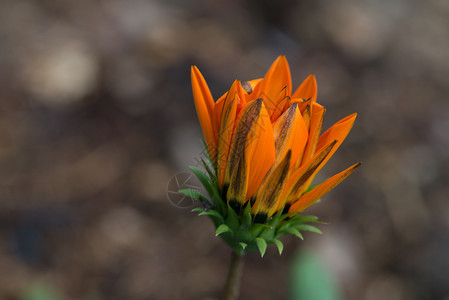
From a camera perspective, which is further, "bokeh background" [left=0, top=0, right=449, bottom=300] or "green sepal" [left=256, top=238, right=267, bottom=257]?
"bokeh background" [left=0, top=0, right=449, bottom=300]

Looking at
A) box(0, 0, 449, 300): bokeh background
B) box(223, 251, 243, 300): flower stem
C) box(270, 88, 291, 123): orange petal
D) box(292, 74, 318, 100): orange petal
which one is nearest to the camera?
box(270, 88, 291, 123): orange petal

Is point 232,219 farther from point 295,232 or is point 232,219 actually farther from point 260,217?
point 295,232

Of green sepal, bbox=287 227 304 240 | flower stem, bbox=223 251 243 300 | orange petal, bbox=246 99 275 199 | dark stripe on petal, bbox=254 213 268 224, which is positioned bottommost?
flower stem, bbox=223 251 243 300

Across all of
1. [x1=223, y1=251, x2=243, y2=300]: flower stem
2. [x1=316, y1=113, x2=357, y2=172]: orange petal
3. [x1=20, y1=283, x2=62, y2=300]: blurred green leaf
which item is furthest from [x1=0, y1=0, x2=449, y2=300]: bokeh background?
[x1=316, y1=113, x2=357, y2=172]: orange petal

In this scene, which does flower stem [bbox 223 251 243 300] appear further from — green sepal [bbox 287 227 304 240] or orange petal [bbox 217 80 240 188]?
orange petal [bbox 217 80 240 188]

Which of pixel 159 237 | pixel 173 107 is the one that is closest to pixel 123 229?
pixel 159 237

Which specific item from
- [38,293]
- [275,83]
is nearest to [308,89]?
[275,83]

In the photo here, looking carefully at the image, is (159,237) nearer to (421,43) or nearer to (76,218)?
(76,218)

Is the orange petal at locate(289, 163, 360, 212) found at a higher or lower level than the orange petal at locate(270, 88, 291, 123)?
lower
